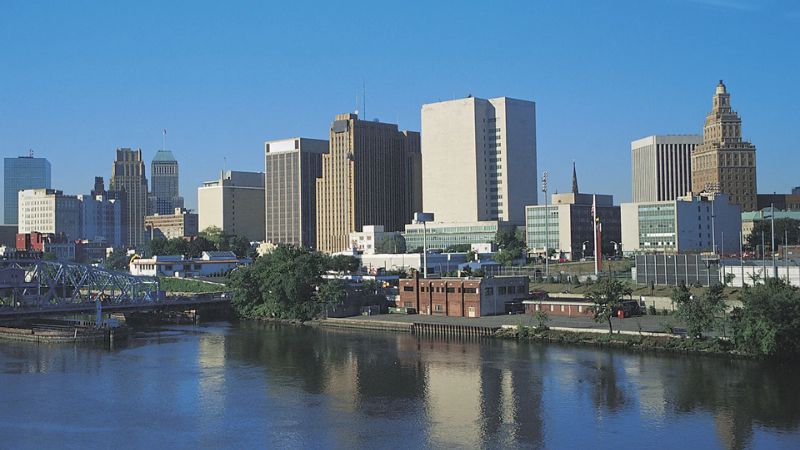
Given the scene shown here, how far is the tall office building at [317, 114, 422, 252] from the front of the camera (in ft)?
575

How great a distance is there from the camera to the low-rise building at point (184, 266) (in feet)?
442

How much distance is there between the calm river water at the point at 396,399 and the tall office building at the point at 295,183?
12748cm

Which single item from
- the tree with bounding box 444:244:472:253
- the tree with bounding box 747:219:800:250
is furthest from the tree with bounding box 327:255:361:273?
the tree with bounding box 747:219:800:250

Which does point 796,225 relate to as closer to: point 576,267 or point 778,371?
point 576,267

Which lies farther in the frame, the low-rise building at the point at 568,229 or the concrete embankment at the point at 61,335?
the low-rise building at the point at 568,229

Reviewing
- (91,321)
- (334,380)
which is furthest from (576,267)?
(334,380)

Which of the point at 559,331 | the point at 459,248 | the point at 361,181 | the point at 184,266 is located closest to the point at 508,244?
the point at 459,248

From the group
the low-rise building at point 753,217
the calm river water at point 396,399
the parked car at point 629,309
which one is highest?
A: the low-rise building at point 753,217

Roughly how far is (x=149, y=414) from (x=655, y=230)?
9275 centimetres

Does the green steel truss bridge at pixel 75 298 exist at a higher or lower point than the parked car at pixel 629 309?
higher

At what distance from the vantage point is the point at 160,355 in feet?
214

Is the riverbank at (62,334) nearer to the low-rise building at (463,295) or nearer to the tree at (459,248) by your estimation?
the low-rise building at (463,295)

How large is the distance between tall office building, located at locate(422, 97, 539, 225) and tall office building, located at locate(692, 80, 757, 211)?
3280cm

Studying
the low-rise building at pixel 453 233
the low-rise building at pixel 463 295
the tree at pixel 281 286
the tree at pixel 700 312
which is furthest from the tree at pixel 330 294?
the low-rise building at pixel 453 233
